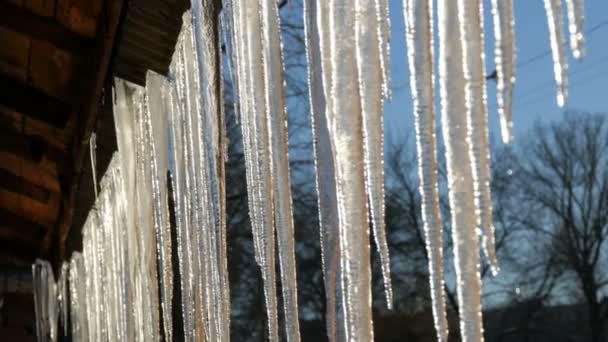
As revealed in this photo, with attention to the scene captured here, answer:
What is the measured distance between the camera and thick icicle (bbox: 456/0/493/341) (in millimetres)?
649

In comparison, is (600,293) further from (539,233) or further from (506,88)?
(506,88)

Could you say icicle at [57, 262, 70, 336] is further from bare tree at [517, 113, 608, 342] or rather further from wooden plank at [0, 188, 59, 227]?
bare tree at [517, 113, 608, 342]

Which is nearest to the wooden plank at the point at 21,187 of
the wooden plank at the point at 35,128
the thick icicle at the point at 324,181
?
the wooden plank at the point at 35,128

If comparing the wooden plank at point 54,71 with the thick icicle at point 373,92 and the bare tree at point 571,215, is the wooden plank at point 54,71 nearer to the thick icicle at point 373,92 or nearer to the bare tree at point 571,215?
the thick icicle at point 373,92

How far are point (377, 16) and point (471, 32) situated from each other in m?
0.14

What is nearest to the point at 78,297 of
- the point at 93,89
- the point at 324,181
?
the point at 93,89

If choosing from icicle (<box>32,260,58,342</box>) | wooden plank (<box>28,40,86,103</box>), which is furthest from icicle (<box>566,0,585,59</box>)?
icicle (<box>32,260,58,342</box>)

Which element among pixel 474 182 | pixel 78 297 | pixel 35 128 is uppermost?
pixel 35 128

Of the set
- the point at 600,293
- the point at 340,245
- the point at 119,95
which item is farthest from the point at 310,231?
the point at 340,245

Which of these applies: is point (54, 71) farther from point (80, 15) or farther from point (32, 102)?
point (80, 15)

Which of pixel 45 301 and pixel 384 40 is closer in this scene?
pixel 384 40

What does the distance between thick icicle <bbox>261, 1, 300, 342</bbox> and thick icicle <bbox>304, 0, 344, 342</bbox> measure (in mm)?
135

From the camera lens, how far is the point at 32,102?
2400mm

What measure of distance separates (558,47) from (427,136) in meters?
0.14
